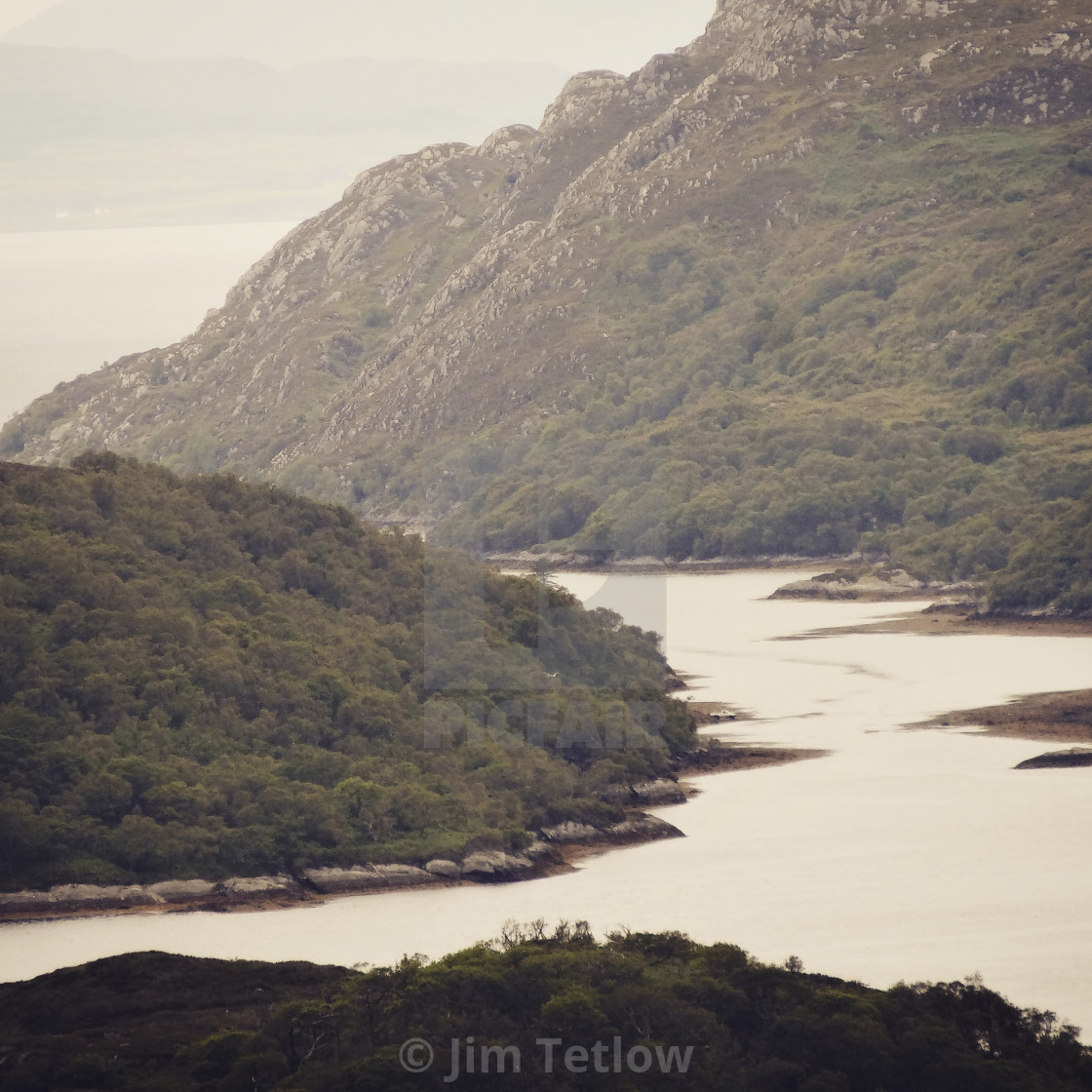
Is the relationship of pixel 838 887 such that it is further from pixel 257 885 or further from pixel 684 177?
pixel 684 177

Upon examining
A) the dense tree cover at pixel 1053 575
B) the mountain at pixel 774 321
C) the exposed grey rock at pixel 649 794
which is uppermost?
the mountain at pixel 774 321

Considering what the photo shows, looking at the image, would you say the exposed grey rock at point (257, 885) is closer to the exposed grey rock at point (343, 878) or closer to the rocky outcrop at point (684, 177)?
the exposed grey rock at point (343, 878)

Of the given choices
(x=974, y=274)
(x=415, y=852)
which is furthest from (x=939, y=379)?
(x=415, y=852)

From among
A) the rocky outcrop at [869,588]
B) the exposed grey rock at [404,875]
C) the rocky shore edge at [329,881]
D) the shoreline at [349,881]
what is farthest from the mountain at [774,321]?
the exposed grey rock at [404,875]

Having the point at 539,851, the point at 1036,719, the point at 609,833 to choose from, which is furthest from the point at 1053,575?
the point at 539,851

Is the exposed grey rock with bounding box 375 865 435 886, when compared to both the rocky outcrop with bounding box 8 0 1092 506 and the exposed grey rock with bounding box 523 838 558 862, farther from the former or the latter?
the rocky outcrop with bounding box 8 0 1092 506

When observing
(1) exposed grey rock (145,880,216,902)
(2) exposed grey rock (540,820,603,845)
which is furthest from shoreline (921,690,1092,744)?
(1) exposed grey rock (145,880,216,902)

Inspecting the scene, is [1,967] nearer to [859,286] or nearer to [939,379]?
[939,379]
